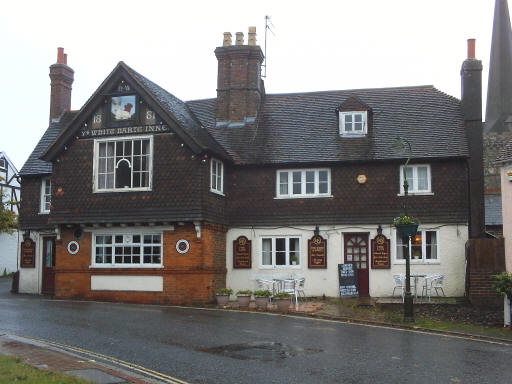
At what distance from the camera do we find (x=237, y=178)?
81.9 ft

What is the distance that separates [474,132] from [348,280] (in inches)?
296

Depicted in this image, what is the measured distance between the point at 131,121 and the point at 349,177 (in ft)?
28.4

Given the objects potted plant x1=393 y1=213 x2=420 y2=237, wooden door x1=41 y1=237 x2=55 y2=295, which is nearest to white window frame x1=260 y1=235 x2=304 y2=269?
potted plant x1=393 y1=213 x2=420 y2=237

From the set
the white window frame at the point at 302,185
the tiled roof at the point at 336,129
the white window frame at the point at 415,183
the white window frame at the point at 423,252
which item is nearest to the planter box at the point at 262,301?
the white window frame at the point at 302,185

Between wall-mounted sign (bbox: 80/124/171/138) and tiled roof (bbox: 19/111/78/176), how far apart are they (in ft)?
15.8

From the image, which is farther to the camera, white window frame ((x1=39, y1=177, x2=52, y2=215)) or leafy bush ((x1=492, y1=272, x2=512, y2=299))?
white window frame ((x1=39, y1=177, x2=52, y2=215))

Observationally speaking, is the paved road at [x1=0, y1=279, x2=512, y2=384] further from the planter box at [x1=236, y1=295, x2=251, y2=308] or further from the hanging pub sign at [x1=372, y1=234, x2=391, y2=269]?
the hanging pub sign at [x1=372, y1=234, x2=391, y2=269]

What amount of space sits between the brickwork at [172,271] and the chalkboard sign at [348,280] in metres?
4.56

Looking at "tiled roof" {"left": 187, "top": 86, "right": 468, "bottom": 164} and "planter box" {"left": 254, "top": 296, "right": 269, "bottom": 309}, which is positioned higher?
"tiled roof" {"left": 187, "top": 86, "right": 468, "bottom": 164}

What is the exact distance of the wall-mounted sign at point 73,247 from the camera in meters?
23.8

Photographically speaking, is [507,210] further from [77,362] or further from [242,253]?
[77,362]

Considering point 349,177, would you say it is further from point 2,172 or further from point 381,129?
point 2,172

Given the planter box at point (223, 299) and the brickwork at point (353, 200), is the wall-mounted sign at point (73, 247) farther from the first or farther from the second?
the planter box at point (223, 299)

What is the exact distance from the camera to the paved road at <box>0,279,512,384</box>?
9977 millimetres
